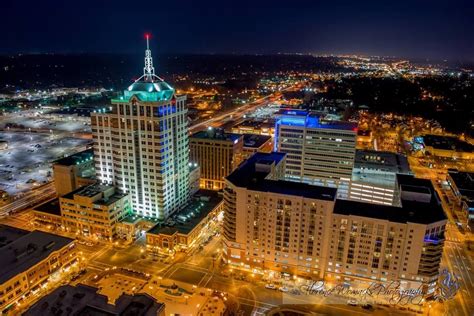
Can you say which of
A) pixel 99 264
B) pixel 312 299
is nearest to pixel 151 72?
pixel 99 264

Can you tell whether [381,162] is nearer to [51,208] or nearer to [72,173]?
[72,173]

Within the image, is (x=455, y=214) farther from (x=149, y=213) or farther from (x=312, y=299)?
(x=149, y=213)

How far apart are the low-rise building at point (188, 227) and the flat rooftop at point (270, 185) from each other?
Result: 63.2 feet

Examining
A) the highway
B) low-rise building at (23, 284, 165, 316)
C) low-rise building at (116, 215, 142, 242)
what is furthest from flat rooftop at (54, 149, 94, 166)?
low-rise building at (23, 284, 165, 316)

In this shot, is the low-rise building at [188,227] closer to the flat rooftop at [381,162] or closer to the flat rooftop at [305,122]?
the flat rooftop at [305,122]

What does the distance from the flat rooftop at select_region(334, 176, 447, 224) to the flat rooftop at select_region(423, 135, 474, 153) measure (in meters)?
100

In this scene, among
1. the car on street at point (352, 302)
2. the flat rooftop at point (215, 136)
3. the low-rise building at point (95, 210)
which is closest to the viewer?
the car on street at point (352, 302)

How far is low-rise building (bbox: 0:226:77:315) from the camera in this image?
72.9 meters

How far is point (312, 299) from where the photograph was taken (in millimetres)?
78188

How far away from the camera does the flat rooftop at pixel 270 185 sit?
83062mm

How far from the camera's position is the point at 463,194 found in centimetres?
12275

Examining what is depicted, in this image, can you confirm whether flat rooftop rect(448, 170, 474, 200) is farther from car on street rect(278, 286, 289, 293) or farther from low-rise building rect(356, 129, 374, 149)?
car on street rect(278, 286, 289, 293)

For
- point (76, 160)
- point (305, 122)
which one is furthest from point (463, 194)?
point (76, 160)

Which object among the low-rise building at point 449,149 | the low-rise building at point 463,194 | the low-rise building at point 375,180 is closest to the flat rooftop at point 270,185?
the low-rise building at point 375,180
